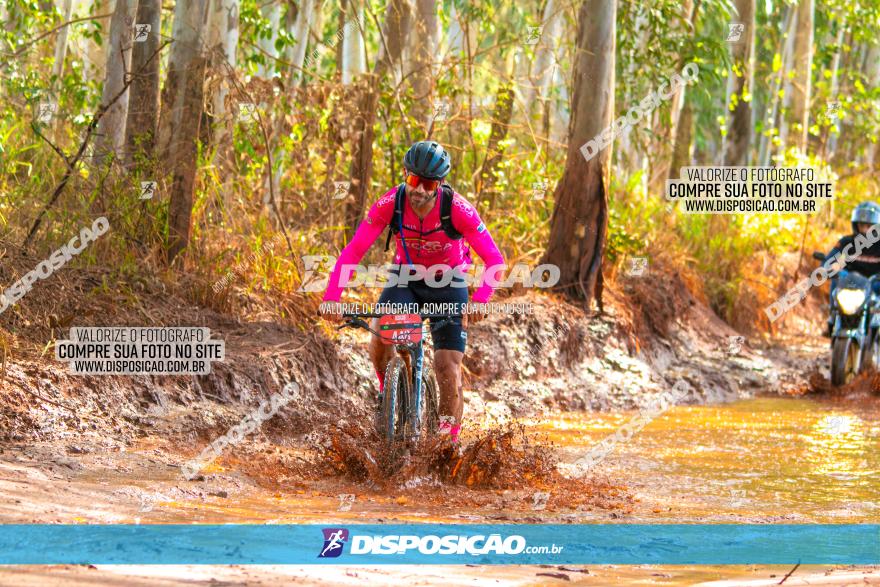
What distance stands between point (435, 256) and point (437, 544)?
2.54 m

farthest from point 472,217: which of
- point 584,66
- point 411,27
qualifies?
point 411,27

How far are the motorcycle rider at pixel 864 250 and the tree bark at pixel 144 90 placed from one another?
712cm

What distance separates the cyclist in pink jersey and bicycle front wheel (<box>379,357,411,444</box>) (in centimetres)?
22

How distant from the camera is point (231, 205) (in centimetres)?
1141

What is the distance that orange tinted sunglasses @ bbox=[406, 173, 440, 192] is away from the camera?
749 centimetres

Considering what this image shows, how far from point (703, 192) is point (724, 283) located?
161 centimetres

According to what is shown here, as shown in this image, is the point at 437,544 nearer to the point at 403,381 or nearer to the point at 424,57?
the point at 403,381

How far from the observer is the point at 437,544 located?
18.5ft
